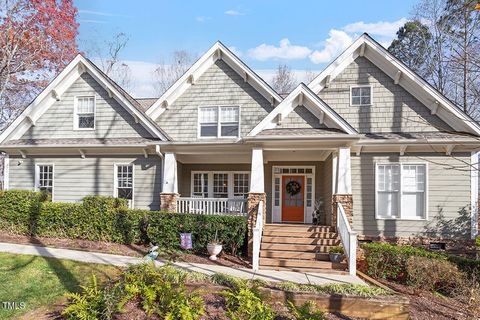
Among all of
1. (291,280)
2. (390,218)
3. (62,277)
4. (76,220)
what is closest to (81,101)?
(76,220)

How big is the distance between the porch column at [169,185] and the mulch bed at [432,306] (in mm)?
7567

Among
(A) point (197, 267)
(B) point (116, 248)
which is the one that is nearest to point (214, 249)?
(A) point (197, 267)

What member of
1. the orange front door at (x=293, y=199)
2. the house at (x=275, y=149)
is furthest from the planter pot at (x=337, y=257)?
the orange front door at (x=293, y=199)

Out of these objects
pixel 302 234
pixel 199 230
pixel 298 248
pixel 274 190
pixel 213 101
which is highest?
pixel 213 101

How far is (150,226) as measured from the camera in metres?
11.2

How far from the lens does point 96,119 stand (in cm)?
1423

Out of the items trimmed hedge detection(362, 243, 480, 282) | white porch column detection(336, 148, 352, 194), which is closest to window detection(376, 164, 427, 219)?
white porch column detection(336, 148, 352, 194)

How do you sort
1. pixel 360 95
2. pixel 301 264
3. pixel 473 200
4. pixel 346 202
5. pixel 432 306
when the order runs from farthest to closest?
pixel 360 95, pixel 473 200, pixel 346 202, pixel 301 264, pixel 432 306

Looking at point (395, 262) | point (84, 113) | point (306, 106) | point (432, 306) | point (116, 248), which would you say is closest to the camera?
point (432, 306)

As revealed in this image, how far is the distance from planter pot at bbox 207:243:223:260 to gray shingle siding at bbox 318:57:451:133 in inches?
259

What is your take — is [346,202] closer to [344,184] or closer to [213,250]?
[344,184]

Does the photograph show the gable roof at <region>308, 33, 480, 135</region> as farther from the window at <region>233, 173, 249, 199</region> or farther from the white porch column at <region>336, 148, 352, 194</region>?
the window at <region>233, 173, 249, 199</region>

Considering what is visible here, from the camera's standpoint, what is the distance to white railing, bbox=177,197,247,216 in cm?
1230

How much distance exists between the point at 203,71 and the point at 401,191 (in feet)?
28.2
